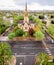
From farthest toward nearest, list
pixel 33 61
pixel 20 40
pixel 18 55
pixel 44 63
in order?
1. pixel 20 40
2. pixel 18 55
3. pixel 33 61
4. pixel 44 63

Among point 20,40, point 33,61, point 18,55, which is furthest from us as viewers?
point 20,40

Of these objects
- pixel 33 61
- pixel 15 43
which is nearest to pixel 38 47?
pixel 15 43

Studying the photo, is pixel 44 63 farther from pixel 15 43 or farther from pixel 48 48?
pixel 15 43

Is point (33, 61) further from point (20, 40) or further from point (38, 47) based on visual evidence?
point (20, 40)

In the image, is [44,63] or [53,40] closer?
[44,63]

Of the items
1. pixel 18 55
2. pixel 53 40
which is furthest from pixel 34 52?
pixel 53 40

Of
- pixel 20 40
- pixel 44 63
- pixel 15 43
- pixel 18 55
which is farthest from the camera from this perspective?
pixel 20 40

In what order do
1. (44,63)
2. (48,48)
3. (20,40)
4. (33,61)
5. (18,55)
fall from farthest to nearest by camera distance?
(20,40), (48,48), (18,55), (33,61), (44,63)

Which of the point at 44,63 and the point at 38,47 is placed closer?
the point at 44,63
